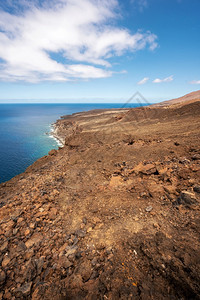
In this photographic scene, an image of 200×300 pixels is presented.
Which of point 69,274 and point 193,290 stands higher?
point 193,290

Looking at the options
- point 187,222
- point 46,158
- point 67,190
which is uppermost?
point 187,222

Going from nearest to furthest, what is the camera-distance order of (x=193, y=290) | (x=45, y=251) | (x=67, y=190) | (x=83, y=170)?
(x=193, y=290), (x=45, y=251), (x=67, y=190), (x=83, y=170)

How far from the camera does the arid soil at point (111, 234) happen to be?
409cm

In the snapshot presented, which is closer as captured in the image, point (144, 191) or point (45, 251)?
point (45, 251)

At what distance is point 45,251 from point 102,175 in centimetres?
649

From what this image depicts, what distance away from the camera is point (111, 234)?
582 cm

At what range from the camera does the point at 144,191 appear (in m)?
7.96

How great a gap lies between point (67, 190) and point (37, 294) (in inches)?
237

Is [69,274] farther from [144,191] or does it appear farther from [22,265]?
[144,191]

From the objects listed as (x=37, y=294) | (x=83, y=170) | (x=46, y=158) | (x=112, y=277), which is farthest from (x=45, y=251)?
(x=46, y=158)

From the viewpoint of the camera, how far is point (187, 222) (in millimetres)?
5500

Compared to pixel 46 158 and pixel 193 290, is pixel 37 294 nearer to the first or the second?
pixel 193 290

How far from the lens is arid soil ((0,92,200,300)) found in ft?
13.4

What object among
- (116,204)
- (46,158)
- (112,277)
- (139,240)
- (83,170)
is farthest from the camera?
(46,158)
